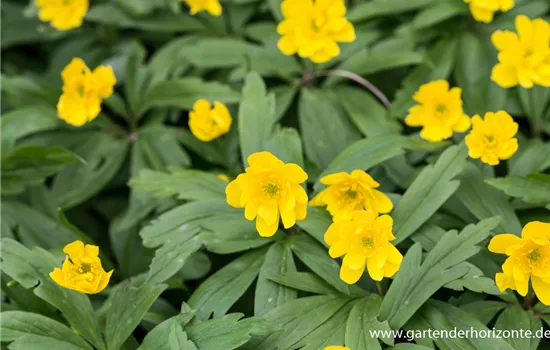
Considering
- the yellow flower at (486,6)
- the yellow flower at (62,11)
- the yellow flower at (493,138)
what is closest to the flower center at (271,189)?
the yellow flower at (493,138)

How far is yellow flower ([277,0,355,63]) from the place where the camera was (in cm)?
174

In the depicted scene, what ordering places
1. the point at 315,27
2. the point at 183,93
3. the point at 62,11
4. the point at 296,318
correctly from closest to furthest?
the point at 296,318, the point at 315,27, the point at 183,93, the point at 62,11

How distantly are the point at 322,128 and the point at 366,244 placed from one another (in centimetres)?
63

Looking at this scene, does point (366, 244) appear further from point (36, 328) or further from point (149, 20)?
point (149, 20)

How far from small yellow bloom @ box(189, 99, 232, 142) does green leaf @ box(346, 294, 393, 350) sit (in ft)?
2.18

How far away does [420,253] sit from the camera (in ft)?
4.59

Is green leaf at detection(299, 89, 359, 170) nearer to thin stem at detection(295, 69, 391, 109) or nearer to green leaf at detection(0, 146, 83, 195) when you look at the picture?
thin stem at detection(295, 69, 391, 109)

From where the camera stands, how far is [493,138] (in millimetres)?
1508

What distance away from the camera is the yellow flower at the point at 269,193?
4.32 ft

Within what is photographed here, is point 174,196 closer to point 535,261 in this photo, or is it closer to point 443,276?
point 443,276

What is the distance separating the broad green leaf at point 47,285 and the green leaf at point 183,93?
0.67 meters

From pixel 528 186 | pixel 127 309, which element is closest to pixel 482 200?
pixel 528 186

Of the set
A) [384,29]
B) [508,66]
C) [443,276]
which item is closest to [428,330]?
[443,276]

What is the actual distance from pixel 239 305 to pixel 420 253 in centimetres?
48
